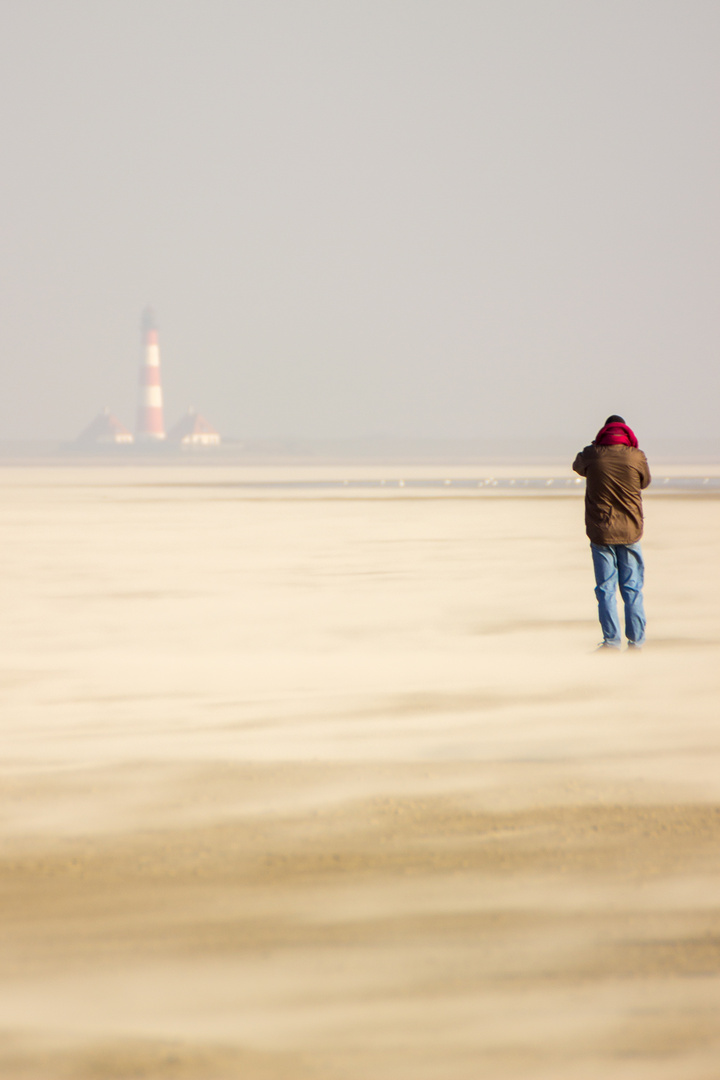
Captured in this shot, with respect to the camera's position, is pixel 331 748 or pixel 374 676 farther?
pixel 374 676

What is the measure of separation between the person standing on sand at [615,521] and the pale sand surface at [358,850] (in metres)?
0.34

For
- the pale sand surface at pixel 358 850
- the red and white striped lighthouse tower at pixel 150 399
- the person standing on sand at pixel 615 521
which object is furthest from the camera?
the red and white striped lighthouse tower at pixel 150 399

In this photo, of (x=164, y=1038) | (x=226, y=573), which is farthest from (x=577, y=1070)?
(x=226, y=573)

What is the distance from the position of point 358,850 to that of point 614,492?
553 centimetres

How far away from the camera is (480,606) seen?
42.4 ft

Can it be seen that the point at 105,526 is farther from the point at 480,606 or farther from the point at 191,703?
the point at 191,703

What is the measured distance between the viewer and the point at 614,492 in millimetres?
9797

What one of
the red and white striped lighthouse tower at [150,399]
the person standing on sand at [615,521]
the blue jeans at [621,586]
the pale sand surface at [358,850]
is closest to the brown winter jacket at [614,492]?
the person standing on sand at [615,521]

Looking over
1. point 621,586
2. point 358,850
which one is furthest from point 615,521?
point 358,850

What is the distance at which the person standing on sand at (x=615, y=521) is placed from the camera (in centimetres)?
977

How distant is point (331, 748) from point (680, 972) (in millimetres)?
3140

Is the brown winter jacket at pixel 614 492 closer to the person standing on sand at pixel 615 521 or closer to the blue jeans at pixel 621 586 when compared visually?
the person standing on sand at pixel 615 521

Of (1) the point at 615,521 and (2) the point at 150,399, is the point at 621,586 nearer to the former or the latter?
(1) the point at 615,521

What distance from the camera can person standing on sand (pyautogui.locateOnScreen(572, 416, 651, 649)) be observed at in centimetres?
977
